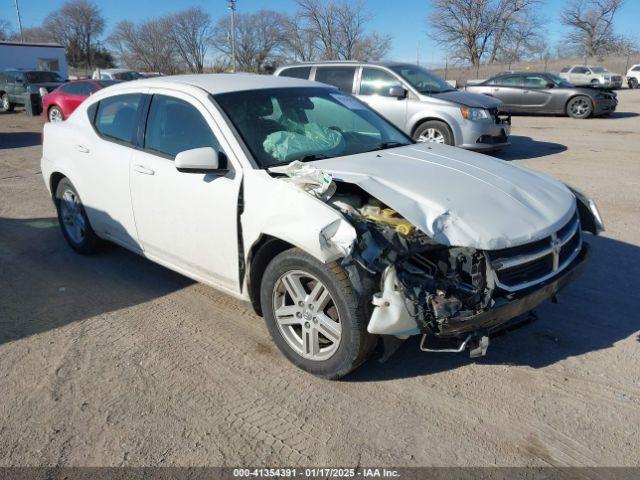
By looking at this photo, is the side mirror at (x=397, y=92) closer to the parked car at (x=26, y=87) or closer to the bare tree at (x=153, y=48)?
the parked car at (x=26, y=87)

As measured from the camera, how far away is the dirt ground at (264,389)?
8.84ft

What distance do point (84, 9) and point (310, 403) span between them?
83821 mm

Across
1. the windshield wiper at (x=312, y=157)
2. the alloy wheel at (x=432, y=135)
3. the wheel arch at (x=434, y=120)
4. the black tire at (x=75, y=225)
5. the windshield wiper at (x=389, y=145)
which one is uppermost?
the windshield wiper at (x=389, y=145)

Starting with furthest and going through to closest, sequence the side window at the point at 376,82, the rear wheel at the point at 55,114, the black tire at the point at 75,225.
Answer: the rear wheel at the point at 55,114
the side window at the point at 376,82
the black tire at the point at 75,225

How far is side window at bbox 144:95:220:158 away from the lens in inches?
151

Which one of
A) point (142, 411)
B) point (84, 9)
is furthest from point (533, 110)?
point (84, 9)

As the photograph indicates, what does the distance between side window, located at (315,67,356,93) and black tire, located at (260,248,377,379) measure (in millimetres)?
7872

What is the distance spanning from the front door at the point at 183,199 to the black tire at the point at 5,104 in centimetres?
2200

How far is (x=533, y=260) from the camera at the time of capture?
9.93ft

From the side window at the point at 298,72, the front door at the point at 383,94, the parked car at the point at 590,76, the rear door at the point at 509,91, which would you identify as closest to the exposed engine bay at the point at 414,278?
the front door at the point at 383,94

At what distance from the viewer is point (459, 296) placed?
280cm

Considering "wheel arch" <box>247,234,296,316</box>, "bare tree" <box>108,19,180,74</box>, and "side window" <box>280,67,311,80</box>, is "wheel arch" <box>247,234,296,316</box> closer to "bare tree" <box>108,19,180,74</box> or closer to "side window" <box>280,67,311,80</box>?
"side window" <box>280,67,311,80</box>

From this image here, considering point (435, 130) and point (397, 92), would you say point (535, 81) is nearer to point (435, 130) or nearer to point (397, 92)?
point (435, 130)

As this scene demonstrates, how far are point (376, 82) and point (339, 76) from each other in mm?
755
